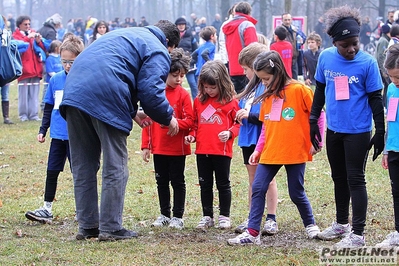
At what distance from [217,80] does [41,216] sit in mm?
2256

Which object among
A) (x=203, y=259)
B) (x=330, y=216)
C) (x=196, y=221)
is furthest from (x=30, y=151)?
(x=203, y=259)

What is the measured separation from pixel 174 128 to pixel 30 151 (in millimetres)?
6291

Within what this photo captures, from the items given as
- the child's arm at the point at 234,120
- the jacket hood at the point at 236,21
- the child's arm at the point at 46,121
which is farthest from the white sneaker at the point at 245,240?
the jacket hood at the point at 236,21

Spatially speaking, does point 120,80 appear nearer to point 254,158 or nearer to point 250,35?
point 254,158

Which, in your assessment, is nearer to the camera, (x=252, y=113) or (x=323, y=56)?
(x=323, y=56)

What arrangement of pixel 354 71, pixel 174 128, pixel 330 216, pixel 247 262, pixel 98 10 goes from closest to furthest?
pixel 247 262 < pixel 354 71 < pixel 174 128 < pixel 330 216 < pixel 98 10

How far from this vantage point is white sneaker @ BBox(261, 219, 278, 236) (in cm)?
625

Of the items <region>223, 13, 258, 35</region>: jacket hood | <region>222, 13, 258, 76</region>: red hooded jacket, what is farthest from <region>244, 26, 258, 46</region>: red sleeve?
<region>223, 13, 258, 35</region>: jacket hood

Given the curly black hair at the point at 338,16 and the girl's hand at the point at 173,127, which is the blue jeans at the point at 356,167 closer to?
the curly black hair at the point at 338,16

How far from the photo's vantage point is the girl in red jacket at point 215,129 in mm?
6513

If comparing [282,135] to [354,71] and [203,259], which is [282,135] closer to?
[354,71]

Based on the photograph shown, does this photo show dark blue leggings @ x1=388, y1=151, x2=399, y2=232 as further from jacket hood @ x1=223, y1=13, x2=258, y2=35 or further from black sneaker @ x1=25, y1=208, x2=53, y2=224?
jacket hood @ x1=223, y1=13, x2=258, y2=35

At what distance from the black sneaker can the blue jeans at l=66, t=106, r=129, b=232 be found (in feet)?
3.23

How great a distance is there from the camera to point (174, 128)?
6.21 metres
